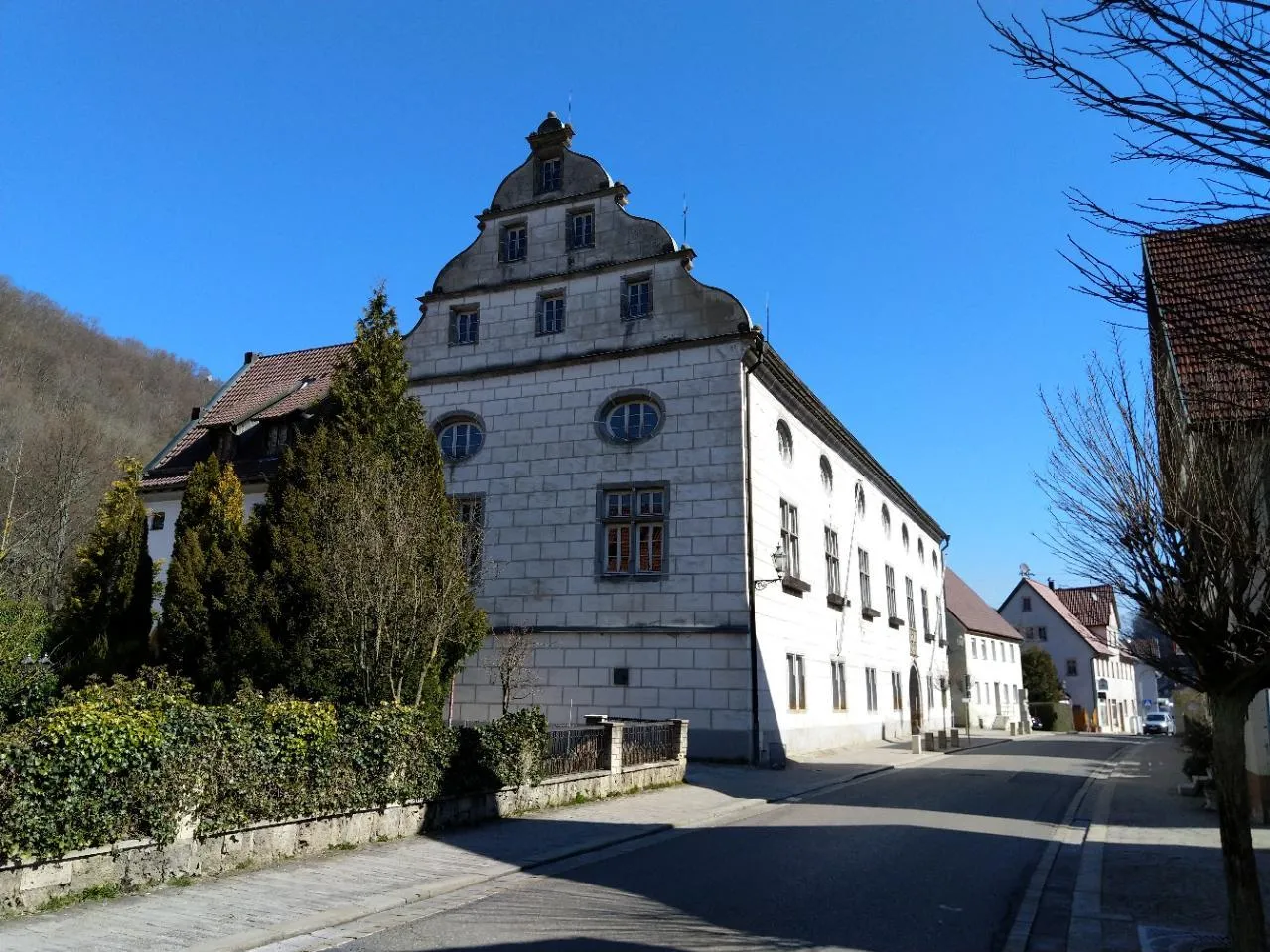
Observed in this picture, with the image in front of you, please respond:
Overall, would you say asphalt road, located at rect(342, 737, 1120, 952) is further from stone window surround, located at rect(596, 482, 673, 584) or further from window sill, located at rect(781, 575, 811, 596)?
window sill, located at rect(781, 575, 811, 596)

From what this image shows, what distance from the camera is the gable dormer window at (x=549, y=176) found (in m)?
25.8

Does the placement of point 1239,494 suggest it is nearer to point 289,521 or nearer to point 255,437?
point 289,521

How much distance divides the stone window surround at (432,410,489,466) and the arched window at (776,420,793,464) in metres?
8.05

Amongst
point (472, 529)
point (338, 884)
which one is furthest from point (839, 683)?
point (338, 884)

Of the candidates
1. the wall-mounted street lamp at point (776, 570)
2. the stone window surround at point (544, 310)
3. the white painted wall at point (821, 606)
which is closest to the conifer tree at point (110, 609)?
the stone window surround at point (544, 310)

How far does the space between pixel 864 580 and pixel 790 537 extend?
28.4ft

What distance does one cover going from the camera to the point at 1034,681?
62.6 metres

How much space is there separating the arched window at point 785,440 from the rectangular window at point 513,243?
28.4ft

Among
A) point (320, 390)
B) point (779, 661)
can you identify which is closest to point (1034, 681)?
point (779, 661)

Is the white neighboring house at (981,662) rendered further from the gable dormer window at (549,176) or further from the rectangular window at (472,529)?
the gable dormer window at (549,176)

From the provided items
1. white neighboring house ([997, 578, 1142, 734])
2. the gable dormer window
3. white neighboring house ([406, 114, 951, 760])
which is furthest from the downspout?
white neighboring house ([997, 578, 1142, 734])

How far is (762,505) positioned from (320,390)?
625 inches

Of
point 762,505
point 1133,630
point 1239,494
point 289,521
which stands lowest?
point 1133,630

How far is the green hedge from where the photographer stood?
24.0 ft
